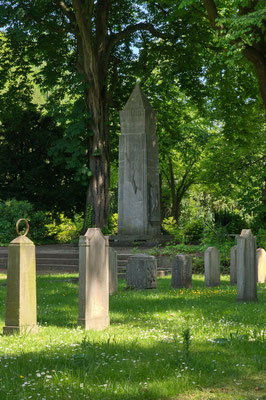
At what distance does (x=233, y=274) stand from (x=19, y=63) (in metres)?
16.2

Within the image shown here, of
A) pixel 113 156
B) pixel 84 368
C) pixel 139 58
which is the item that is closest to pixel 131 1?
pixel 139 58

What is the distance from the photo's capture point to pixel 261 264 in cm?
1390

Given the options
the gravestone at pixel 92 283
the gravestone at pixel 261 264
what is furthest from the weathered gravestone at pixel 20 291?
the gravestone at pixel 261 264

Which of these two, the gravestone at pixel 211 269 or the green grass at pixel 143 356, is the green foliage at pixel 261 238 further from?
the green grass at pixel 143 356

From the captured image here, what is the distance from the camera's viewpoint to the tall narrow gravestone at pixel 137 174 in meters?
21.9

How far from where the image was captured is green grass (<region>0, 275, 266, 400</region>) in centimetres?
455

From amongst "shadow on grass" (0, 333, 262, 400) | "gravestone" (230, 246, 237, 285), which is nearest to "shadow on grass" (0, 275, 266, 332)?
"gravestone" (230, 246, 237, 285)

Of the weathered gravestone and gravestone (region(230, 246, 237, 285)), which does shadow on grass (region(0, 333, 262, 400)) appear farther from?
gravestone (region(230, 246, 237, 285))

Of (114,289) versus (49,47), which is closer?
(114,289)

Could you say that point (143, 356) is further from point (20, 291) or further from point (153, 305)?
point (153, 305)

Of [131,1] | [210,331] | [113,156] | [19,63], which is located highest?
[131,1]

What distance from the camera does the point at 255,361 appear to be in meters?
5.47

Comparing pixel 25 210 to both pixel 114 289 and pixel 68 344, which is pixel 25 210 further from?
pixel 68 344

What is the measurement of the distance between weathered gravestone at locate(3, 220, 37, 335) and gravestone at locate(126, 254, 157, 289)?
5146mm
